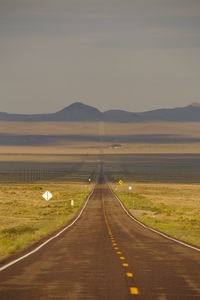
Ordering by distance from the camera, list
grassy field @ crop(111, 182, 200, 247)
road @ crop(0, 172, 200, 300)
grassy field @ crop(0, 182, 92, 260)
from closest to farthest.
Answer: road @ crop(0, 172, 200, 300)
grassy field @ crop(0, 182, 92, 260)
grassy field @ crop(111, 182, 200, 247)

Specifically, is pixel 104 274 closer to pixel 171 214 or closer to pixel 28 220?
pixel 28 220

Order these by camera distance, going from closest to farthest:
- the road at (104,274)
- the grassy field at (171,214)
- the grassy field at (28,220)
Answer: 1. the road at (104,274)
2. the grassy field at (28,220)
3. the grassy field at (171,214)

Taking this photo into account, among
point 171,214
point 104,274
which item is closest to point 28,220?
point 171,214

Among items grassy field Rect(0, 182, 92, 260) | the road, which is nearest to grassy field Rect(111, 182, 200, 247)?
the road

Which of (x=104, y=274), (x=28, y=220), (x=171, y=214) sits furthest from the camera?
(x=171, y=214)

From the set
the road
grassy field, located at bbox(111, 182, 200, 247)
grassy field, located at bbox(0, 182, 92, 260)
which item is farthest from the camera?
grassy field, located at bbox(111, 182, 200, 247)

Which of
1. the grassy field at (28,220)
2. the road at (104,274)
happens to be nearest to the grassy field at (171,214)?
the road at (104,274)

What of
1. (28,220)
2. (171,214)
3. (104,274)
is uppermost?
(171,214)

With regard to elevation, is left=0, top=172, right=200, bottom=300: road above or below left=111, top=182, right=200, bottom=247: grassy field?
below

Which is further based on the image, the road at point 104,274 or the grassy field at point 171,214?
the grassy field at point 171,214

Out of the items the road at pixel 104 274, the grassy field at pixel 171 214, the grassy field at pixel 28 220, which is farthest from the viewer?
the grassy field at pixel 171 214

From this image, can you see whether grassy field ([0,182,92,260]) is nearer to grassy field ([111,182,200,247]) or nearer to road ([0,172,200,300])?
road ([0,172,200,300])

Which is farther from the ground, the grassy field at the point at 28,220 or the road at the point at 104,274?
the grassy field at the point at 28,220

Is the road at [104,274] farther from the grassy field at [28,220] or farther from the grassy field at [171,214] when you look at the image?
the grassy field at [171,214]
